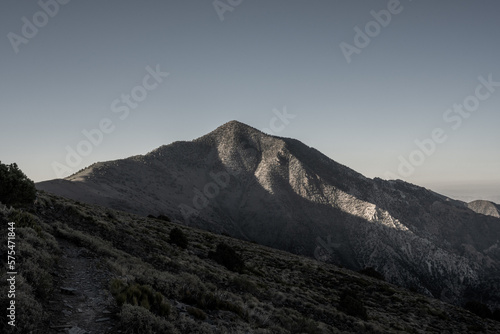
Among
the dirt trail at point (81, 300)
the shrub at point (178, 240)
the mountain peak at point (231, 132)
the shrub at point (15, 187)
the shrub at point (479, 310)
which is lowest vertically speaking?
the shrub at point (479, 310)

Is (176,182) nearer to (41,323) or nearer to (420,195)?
(41,323)

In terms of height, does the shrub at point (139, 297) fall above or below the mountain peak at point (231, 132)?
below

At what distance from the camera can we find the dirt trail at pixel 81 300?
7.63 meters

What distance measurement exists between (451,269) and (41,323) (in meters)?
122

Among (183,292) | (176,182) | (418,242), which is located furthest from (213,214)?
(183,292)

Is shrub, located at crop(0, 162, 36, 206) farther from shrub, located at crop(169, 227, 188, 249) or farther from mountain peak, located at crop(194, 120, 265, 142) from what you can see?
mountain peak, located at crop(194, 120, 265, 142)

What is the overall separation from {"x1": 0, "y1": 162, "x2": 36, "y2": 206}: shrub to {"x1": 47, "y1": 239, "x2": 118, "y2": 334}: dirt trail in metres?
10.6

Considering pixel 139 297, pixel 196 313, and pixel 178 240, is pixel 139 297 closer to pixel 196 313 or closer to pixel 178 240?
pixel 196 313

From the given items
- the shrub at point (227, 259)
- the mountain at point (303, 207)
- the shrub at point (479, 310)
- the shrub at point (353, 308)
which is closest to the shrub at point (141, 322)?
the shrub at point (353, 308)

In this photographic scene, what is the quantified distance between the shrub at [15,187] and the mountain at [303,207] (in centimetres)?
6403

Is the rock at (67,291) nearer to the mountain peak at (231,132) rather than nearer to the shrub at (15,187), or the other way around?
the shrub at (15,187)

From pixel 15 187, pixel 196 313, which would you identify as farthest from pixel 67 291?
pixel 15 187

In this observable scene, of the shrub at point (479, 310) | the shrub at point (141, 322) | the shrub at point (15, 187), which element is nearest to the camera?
the shrub at point (141, 322)

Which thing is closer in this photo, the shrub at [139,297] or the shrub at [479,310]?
the shrub at [139,297]
